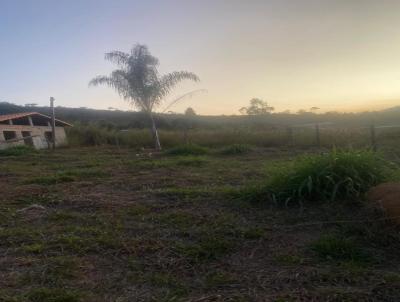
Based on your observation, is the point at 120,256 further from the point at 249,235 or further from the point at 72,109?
the point at 72,109

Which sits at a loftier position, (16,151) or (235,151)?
(16,151)

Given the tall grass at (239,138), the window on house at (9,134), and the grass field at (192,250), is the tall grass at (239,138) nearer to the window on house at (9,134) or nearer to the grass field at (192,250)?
the window on house at (9,134)

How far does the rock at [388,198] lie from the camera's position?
3.97 metres

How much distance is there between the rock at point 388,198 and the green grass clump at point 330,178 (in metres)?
0.30

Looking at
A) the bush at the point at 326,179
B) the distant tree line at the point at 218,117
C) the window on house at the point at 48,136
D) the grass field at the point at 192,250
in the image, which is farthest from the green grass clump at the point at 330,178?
the distant tree line at the point at 218,117

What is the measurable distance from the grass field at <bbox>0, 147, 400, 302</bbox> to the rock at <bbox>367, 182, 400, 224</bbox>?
5.0 inches

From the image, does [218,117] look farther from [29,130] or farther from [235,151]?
[235,151]

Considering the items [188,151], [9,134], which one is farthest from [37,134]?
[188,151]

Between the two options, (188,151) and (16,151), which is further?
(16,151)

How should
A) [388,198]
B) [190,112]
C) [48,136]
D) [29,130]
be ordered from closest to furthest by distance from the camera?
1. [388,198]
2. [29,130]
3. [48,136]
4. [190,112]

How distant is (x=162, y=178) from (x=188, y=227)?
388 cm

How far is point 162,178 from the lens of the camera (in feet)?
27.2

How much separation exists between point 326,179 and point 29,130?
66.2ft

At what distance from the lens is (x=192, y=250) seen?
3686 mm
